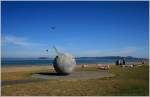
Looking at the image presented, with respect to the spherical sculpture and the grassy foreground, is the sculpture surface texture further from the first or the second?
the grassy foreground

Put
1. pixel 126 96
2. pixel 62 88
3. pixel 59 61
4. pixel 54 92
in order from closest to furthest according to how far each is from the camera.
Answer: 1. pixel 126 96
2. pixel 54 92
3. pixel 62 88
4. pixel 59 61

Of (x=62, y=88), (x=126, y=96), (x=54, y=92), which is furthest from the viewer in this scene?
(x=62, y=88)

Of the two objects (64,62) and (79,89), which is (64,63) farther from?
(79,89)

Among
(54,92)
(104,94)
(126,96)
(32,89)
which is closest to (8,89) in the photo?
(32,89)

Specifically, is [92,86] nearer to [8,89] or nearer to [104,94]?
[104,94]

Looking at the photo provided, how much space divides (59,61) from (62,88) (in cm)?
484

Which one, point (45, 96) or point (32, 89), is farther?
point (32, 89)

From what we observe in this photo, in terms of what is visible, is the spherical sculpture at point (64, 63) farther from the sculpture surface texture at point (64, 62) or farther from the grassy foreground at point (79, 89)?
the grassy foreground at point (79, 89)

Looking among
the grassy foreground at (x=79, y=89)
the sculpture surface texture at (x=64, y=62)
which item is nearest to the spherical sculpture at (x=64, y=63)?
the sculpture surface texture at (x=64, y=62)

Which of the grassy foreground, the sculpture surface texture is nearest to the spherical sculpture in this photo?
the sculpture surface texture

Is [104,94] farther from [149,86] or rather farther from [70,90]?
[149,86]

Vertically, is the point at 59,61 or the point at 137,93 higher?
the point at 59,61

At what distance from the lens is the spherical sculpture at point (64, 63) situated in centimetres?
1847

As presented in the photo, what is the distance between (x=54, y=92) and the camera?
42.2 feet
